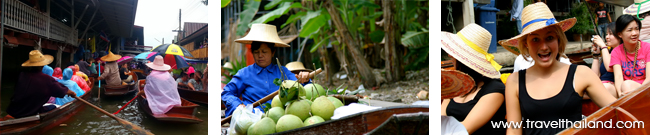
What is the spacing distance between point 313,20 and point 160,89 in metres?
3.06

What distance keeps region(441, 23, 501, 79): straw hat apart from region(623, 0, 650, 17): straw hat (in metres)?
0.79

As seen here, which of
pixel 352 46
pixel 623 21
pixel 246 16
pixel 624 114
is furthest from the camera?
pixel 352 46

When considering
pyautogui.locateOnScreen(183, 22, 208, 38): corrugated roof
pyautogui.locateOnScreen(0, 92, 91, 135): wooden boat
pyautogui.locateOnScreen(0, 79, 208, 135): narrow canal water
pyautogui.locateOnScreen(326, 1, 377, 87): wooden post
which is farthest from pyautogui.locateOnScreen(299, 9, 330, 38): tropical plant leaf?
pyautogui.locateOnScreen(0, 92, 91, 135): wooden boat

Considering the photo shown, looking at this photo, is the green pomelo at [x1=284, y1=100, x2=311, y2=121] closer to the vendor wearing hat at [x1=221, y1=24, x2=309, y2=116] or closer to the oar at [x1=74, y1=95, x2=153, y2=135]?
the vendor wearing hat at [x1=221, y1=24, x2=309, y2=116]

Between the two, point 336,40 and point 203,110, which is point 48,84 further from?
point 336,40

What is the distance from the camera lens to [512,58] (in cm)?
181

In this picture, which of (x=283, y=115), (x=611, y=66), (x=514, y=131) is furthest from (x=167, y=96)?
(x=611, y=66)

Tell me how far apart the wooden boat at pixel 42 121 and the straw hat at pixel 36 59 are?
0.75 feet

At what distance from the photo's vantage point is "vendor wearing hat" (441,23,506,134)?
4.08 feet

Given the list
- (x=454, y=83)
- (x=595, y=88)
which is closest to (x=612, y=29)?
(x=595, y=88)

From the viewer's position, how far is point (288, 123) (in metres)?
1.24

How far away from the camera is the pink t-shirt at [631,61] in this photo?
1.47 metres

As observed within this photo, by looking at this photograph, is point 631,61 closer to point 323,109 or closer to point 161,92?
point 323,109

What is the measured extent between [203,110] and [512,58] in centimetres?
172
